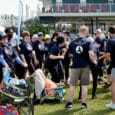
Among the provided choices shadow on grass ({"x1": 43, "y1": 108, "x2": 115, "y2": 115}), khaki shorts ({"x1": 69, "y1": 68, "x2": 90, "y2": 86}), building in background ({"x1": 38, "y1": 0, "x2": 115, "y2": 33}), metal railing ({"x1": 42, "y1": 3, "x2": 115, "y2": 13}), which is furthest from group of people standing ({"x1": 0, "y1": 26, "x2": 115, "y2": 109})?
metal railing ({"x1": 42, "y1": 3, "x2": 115, "y2": 13})

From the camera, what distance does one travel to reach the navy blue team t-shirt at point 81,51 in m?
9.40

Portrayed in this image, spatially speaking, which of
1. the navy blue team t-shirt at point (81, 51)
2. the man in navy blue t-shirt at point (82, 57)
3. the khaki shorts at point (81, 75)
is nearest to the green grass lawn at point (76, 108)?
the man in navy blue t-shirt at point (82, 57)

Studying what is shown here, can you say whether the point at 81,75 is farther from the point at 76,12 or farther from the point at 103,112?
the point at 76,12

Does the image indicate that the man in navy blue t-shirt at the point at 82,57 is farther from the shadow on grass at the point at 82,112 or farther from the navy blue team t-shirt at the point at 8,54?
the navy blue team t-shirt at the point at 8,54

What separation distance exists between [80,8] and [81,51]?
34459 millimetres

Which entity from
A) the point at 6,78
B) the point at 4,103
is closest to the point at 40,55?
the point at 6,78

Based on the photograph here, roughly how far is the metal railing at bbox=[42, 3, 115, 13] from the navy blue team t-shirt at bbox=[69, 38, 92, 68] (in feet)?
109

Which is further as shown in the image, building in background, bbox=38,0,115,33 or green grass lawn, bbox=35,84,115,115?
building in background, bbox=38,0,115,33

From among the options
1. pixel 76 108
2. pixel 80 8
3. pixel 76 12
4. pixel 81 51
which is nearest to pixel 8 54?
pixel 81 51

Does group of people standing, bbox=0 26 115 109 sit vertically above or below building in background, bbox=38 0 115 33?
above

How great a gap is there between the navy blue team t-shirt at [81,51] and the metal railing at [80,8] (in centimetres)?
3327

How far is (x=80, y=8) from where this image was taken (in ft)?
143

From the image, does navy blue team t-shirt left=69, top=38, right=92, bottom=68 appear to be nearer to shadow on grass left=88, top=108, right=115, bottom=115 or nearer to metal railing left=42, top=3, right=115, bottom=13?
shadow on grass left=88, top=108, right=115, bottom=115

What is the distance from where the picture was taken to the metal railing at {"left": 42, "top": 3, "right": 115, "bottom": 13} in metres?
42.9
